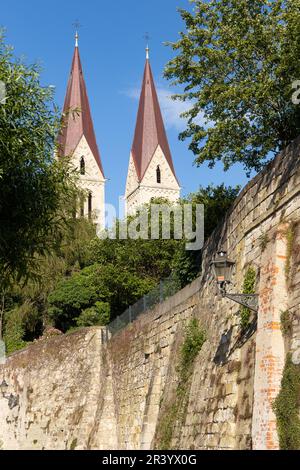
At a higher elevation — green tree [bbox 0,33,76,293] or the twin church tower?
the twin church tower

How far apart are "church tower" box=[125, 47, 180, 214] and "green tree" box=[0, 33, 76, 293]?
6993 centimetres

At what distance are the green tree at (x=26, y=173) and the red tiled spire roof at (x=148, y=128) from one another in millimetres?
72572

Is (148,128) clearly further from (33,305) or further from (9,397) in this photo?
(9,397)

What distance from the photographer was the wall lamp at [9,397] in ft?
101

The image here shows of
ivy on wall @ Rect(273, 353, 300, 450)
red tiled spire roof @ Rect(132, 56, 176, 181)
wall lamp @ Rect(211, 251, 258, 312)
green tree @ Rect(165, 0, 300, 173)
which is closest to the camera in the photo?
ivy on wall @ Rect(273, 353, 300, 450)

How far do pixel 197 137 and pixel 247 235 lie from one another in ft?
24.0

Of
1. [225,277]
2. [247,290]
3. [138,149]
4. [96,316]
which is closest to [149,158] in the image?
[138,149]

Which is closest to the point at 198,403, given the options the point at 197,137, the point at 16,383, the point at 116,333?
the point at 197,137

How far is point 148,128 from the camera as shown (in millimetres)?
88188

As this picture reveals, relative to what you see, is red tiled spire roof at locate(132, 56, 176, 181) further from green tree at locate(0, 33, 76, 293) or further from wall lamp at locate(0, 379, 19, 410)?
green tree at locate(0, 33, 76, 293)

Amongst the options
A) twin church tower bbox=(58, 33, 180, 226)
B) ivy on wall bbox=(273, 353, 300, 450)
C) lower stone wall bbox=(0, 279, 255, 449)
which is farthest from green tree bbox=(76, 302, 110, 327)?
twin church tower bbox=(58, 33, 180, 226)

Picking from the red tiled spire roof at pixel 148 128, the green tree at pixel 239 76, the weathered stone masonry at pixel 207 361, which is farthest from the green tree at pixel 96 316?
the red tiled spire roof at pixel 148 128

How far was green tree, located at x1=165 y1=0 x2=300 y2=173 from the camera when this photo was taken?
60.4 feet

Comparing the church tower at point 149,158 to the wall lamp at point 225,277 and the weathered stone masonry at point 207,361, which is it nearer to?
the weathered stone masonry at point 207,361
